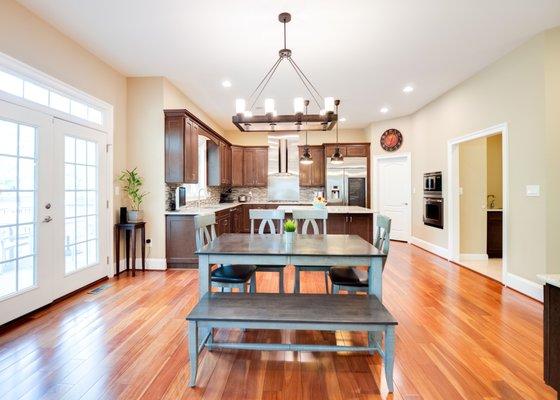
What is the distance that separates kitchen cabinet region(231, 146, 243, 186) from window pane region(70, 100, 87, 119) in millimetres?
4451

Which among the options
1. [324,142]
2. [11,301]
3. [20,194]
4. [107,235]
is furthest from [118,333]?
[324,142]

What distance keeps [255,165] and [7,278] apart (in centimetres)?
589

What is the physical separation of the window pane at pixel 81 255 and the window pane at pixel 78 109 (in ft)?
5.19

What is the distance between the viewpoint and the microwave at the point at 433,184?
5.36m

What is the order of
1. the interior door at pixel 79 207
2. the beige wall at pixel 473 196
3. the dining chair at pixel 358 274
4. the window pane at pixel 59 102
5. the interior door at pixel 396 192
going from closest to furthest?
the dining chair at pixel 358 274 < the window pane at pixel 59 102 < the interior door at pixel 79 207 < the beige wall at pixel 473 196 < the interior door at pixel 396 192

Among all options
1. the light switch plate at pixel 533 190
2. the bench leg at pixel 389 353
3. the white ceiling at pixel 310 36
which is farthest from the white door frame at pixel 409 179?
the bench leg at pixel 389 353

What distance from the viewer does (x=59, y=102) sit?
3.25 metres

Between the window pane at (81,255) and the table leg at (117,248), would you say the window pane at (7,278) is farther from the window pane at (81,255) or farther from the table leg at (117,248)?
the table leg at (117,248)

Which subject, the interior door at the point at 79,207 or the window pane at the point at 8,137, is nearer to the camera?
the window pane at the point at 8,137

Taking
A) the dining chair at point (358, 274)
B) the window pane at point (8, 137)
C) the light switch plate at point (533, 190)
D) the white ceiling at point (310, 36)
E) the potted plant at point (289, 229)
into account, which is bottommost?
the dining chair at point (358, 274)

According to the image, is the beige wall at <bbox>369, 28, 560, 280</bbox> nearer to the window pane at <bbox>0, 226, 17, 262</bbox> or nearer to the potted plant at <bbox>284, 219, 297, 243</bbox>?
the potted plant at <bbox>284, 219, 297, 243</bbox>

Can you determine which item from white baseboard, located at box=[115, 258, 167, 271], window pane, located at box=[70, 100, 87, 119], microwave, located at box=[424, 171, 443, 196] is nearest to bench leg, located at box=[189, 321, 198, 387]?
white baseboard, located at box=[115, 258, 167, 271]

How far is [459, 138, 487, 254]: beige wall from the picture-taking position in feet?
16.4

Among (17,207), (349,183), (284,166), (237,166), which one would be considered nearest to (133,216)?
(17,207)
